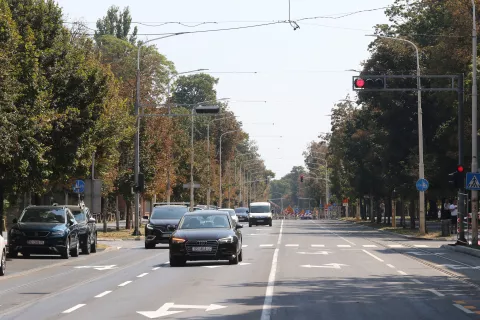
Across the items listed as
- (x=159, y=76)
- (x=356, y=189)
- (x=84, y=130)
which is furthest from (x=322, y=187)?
(x=84, y=130)

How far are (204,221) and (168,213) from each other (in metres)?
13.3

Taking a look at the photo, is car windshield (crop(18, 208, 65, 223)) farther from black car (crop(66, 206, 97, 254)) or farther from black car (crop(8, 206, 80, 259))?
black car (crop(66, 206, 97, 254))

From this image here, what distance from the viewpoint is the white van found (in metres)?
87.8

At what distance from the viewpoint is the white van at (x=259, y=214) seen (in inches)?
3457

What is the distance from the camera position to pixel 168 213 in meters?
43.0

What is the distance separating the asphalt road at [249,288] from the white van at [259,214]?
53402mm

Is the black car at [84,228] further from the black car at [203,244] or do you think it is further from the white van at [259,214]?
the white van at [259,214]

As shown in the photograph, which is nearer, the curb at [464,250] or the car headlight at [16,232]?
the car headlight at [16,232]

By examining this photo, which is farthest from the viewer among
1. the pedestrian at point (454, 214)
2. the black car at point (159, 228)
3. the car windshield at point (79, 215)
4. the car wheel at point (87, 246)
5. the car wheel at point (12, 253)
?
the pedestrian at point (454, 214)

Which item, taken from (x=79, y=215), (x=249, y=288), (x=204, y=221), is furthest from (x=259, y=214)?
(x=249, y=288)

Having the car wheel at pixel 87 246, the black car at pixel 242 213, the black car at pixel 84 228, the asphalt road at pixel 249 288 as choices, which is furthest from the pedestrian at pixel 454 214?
the black car at pixel 242 213

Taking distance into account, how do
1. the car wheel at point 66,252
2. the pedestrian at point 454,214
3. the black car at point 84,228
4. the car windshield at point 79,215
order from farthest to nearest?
the pedestrian at point 454,214 < the car windshield at point 79,215 < the black car at point 84,228 < the car wheel at point 66,252

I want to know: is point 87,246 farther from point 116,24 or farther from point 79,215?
point 116,24

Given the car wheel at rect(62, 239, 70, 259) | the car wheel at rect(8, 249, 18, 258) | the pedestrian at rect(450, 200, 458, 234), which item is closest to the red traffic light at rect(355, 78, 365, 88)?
the car wheel at rect(62, 239, 70, 259)
